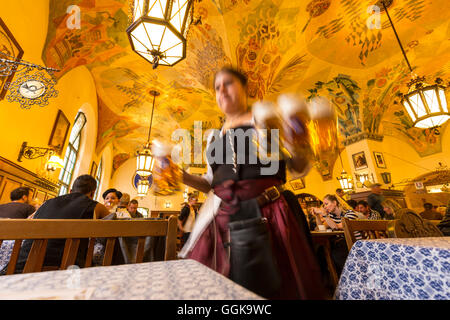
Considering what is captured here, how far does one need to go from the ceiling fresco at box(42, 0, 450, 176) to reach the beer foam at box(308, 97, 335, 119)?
5.49 meters

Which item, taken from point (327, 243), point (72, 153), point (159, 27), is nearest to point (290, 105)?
point (159, 27)

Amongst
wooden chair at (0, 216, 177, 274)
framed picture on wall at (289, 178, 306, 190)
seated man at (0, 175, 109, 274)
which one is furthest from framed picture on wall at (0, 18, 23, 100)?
framed picture on wall at (289, 178, 306, 190)

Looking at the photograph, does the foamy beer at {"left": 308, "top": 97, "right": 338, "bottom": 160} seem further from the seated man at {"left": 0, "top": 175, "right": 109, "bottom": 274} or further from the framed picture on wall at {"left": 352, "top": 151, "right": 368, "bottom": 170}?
the framed picture on wall at {"left": 352, "top": 151, "right": 368, "bottom": 170}

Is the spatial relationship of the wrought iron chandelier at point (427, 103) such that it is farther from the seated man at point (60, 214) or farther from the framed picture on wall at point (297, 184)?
the framed picture on wall at point (297, 184)

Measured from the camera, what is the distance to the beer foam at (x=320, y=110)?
686 mm

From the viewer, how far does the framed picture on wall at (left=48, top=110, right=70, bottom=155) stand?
487 centimetres

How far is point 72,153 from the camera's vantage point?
7.14 m

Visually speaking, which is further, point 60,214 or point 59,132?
point 59,132

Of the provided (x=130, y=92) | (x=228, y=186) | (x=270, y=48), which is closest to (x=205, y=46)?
(x=270, y=48)

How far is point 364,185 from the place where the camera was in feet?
23.9

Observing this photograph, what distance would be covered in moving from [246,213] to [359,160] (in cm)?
879

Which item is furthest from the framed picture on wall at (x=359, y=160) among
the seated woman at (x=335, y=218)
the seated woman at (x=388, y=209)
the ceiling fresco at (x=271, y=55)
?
the seated woman at (x=335, y=218)

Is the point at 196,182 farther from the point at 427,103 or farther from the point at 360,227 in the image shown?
the point at 427,103

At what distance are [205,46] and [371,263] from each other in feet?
21.7
